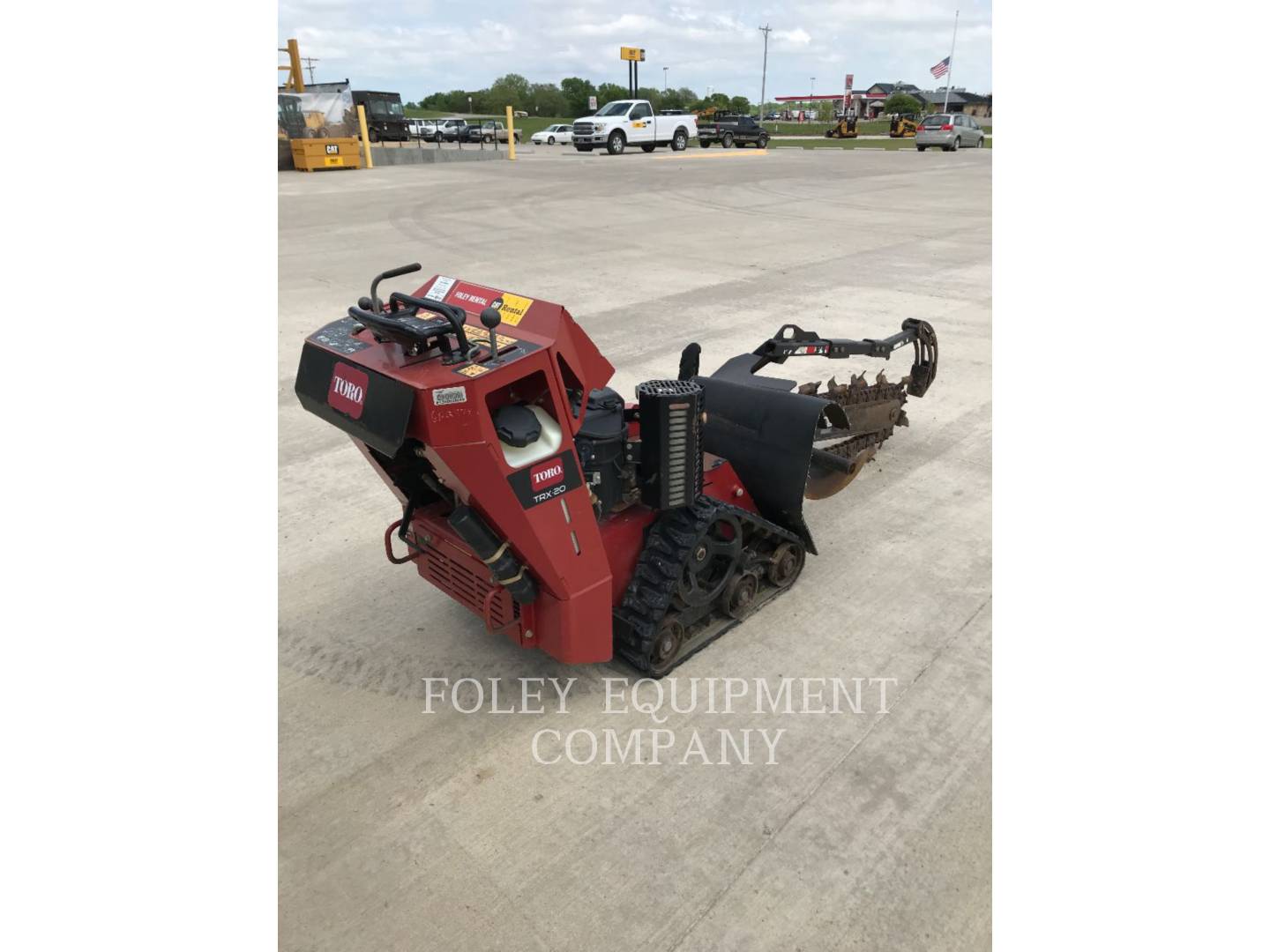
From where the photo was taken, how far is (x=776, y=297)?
36.2 feet

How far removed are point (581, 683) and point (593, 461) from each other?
113cm

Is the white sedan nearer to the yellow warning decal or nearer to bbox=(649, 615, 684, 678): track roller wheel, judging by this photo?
the yellow warning decal

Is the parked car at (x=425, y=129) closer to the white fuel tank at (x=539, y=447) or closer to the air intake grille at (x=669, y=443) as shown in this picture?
the air intake grille at (x=669, y=443)

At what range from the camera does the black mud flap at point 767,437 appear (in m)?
4.39

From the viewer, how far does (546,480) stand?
338cm

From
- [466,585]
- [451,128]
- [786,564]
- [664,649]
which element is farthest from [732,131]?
[466,585]

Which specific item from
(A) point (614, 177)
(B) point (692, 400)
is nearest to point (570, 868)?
(B) point (692, 400)

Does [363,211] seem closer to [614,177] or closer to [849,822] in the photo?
[614,177]

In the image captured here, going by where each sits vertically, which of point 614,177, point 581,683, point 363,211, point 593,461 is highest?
point 614,177

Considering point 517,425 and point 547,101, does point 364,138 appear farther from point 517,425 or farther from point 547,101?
point 547,101

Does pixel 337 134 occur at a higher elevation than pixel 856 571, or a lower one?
higher

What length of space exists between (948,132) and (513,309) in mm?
37435

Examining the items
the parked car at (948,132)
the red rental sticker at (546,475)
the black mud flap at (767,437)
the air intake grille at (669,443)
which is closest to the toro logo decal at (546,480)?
the red rental sticker at (546,475)

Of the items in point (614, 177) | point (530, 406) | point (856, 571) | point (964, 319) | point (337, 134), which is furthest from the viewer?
point (337, 134)
